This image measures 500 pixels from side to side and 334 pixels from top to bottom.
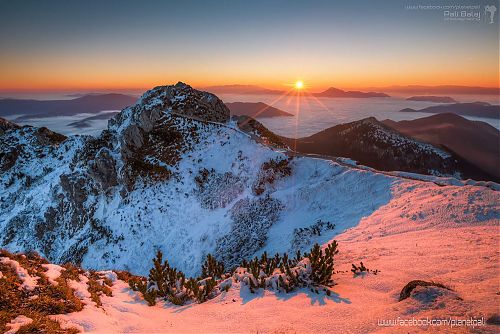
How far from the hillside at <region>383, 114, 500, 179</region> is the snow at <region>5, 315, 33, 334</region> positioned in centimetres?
14888

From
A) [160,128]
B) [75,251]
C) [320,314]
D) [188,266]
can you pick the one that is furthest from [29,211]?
[320,314]

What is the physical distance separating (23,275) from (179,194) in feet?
72.8

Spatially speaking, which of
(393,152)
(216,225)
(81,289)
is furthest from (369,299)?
(393,152)

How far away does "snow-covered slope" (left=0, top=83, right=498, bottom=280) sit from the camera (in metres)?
22.7

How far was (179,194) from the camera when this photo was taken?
1193 inches

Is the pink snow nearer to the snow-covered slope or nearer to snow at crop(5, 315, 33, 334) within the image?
snow at crop(5, 315, 33, 334)

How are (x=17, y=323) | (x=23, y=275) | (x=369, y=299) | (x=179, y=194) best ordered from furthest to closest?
(x=179, y=194) < (x=23, y=275) < (x=369, y=299) < (x=17, y=323)

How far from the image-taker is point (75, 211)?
114ft

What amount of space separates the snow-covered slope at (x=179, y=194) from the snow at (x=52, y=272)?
1432 cm

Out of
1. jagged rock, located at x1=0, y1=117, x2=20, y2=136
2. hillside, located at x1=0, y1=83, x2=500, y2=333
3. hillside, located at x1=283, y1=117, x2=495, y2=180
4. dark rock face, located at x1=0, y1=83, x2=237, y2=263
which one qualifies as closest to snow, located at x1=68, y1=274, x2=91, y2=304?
hillside, located at x1=0, y1=83, x2=500, y2=333

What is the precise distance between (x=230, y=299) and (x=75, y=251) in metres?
29.2

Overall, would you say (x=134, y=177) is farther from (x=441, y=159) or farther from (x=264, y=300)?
(x=441, y=159)

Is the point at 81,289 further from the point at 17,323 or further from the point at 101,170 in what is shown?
the point at 101,170

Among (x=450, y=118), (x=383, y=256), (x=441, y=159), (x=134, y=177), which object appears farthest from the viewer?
(x=450, y=118)
